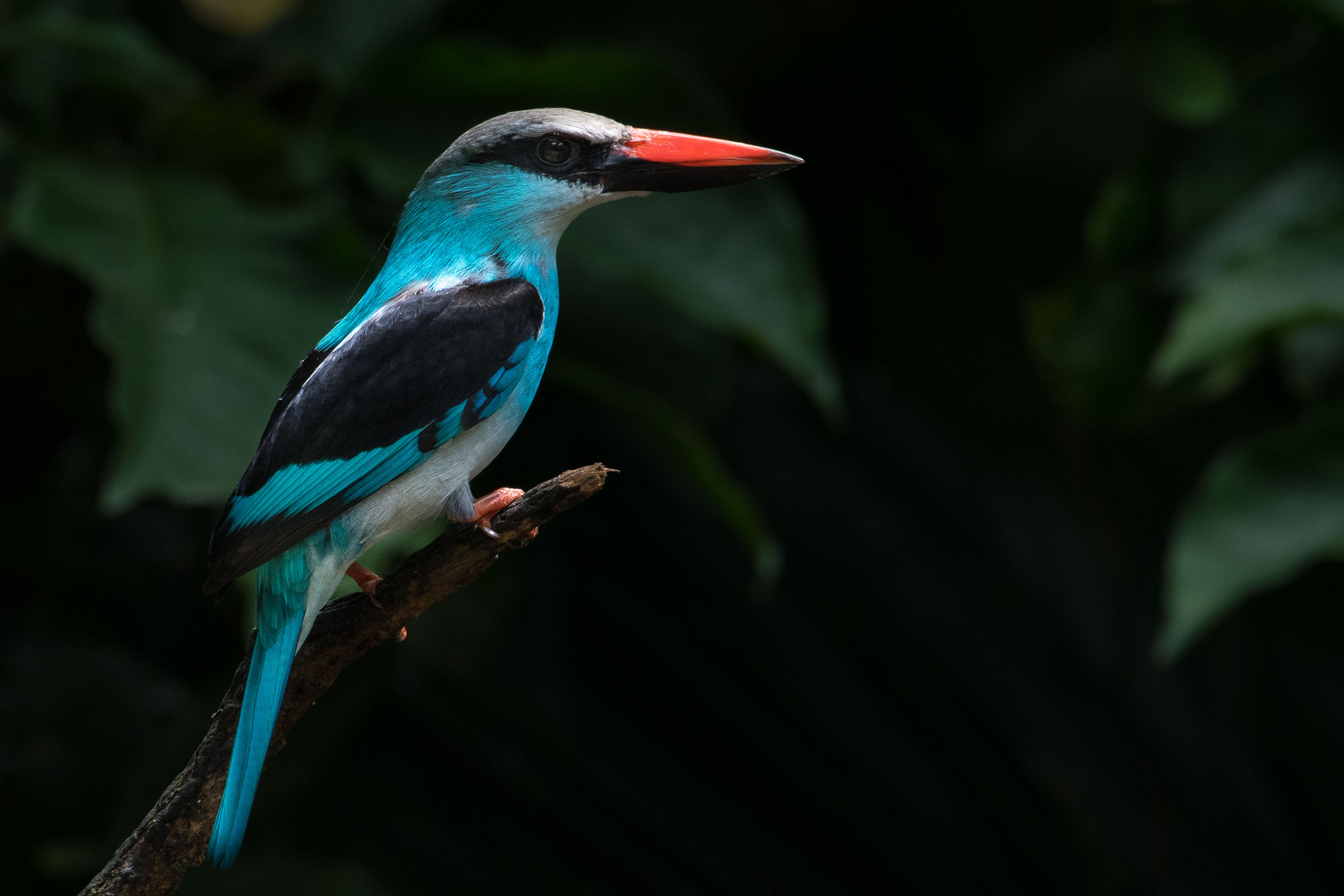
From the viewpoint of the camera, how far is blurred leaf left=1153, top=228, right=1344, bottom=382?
7.34 ft

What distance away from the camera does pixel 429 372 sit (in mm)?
958

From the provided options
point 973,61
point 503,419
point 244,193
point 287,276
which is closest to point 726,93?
point 973,61

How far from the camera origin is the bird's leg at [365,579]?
98cm

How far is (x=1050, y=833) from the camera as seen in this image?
3.07 metres

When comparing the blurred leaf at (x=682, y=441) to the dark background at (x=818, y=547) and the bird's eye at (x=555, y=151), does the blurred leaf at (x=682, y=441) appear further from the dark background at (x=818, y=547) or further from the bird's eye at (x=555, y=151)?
the bird's eye at (x=555, y=151)

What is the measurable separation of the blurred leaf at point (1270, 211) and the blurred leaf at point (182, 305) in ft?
5.69

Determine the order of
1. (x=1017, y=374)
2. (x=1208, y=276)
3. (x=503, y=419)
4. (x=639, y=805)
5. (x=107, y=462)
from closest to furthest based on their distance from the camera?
(x=503, y=419), (x=1208, y=276), (x=107, y=462), (x=639, y=805), (x=1017, y=374)

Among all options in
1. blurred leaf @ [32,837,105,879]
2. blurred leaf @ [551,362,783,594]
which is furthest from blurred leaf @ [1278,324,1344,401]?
blurred leaf @ [32,837,105,879]

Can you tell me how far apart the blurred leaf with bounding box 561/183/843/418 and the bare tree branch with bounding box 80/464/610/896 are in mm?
1260

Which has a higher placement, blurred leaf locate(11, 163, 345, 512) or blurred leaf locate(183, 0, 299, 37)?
blurred leaf locate(183, 0, 299, 37)

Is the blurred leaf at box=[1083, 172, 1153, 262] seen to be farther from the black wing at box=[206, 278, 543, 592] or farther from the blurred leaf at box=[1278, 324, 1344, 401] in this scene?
the black wing at box=[206, 278, 543, 592]

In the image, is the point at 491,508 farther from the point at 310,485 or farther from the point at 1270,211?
the point at 1270,211

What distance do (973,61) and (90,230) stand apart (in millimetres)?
2378

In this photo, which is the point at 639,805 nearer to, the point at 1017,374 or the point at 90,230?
the point at 1017,374
